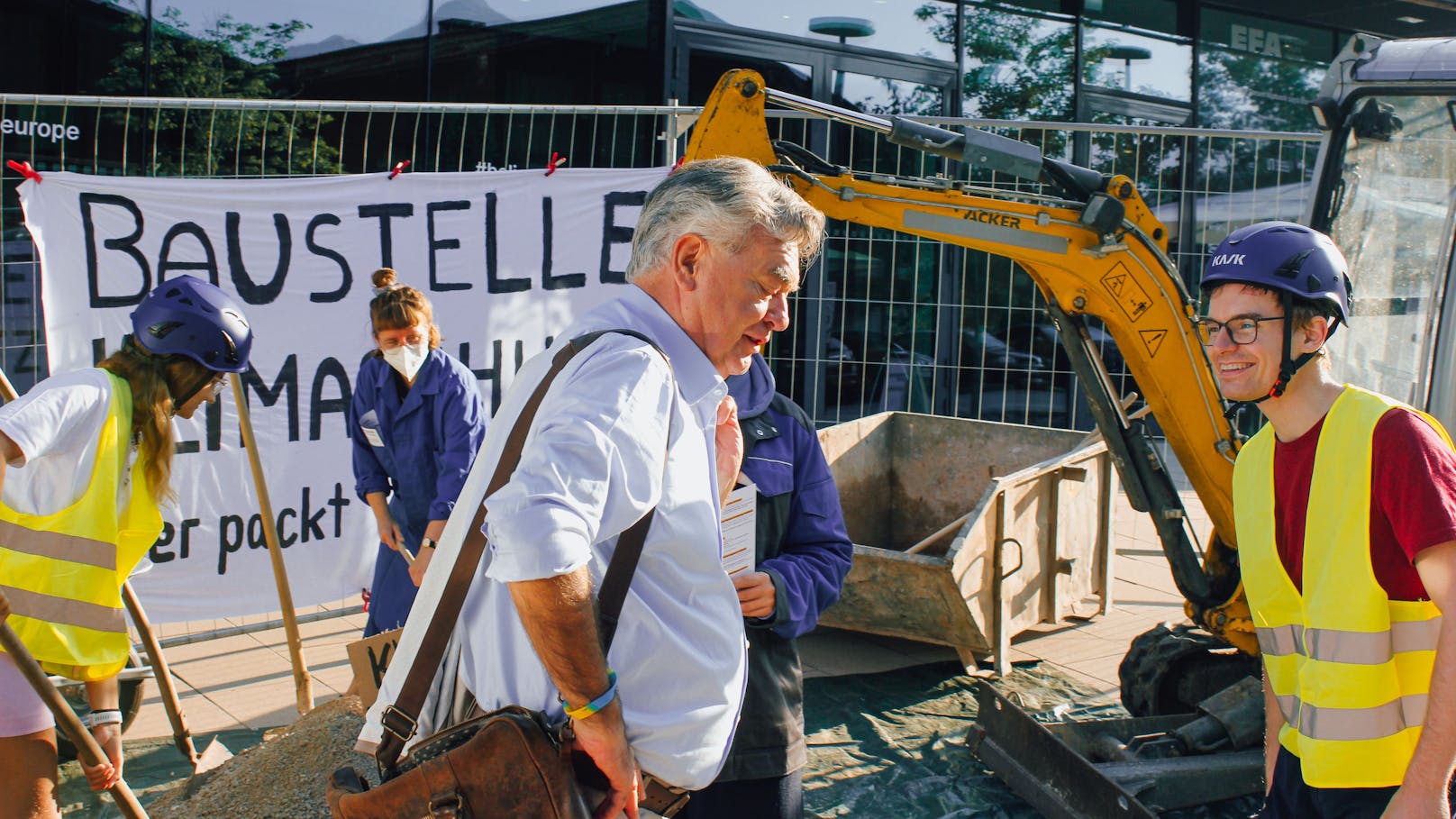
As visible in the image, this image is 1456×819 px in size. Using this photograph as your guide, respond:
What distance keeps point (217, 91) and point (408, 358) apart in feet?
13.9

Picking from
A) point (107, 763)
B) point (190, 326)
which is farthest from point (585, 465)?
point (107, 763)

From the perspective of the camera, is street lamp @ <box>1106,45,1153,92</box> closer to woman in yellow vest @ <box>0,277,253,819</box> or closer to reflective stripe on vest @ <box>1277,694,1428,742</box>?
reflective stripe on vest @ <box>1277,694,1428,742</box>

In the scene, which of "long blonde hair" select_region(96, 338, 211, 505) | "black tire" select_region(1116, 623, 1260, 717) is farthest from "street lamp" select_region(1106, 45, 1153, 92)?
"long blonde hair" select_region(96, 338, 211, 505)

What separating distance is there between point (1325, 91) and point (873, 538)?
3.81 metres

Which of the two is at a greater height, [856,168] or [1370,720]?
[856,168]

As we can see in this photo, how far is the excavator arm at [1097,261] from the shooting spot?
4.71 meters

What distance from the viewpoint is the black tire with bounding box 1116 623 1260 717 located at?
5094mm

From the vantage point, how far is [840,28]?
10523 mm

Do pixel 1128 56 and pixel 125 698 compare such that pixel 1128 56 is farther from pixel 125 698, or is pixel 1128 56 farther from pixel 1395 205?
pixel 125 698

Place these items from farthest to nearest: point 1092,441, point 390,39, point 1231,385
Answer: point 390,39 < point 1092,441 < point 1231,385

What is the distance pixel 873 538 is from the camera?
298 inches

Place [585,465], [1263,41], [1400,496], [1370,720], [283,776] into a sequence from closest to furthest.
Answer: [585,465], [1400,496], [1370,720], [283,776], [1263,41]

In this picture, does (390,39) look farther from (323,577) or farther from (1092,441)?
(1092,441)

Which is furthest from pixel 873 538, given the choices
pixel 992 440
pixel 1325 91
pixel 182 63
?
pixel 182 63
